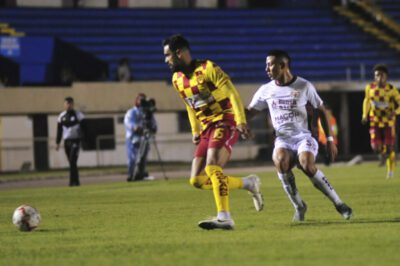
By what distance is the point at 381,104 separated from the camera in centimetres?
2395

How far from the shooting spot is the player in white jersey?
1218 cm

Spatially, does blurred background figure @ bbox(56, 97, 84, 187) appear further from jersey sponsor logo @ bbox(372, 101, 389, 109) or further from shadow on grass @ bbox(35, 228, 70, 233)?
shadow on grass @ bbox(35, 228, 70, 233)

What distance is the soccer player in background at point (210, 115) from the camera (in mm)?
11445

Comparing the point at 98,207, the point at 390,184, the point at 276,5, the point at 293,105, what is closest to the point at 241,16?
the point at 276,5

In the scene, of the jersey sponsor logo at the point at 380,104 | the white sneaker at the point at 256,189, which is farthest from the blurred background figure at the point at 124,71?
the white sneaker at the point at 256,189

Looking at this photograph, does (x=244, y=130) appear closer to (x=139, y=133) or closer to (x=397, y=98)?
(x=397, y=98)

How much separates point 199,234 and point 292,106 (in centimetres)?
223

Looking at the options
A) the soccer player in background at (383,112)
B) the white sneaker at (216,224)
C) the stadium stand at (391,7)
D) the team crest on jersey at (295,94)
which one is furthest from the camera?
the stadium stand at (391,7)

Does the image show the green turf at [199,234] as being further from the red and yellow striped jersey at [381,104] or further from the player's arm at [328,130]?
the red and yellow striped jersey at [381,104]

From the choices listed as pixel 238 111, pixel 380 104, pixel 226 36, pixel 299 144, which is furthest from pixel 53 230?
pixel 226 36

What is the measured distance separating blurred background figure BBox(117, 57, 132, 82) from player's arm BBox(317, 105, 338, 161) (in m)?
26.2

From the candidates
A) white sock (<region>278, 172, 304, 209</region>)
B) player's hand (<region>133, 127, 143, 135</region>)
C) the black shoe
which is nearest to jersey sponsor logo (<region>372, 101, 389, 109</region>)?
player's hand (<region>133, 127, 143, 135</region>)

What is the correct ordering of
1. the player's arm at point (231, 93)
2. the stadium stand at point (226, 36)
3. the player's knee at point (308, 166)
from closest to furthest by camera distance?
the player's arm at point (231, 93)
the player's knee at point (308, 166)
the stadium stand at point (226, 36)

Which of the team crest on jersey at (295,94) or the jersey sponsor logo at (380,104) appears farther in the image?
the jersey sponsor logo at (380,104)
